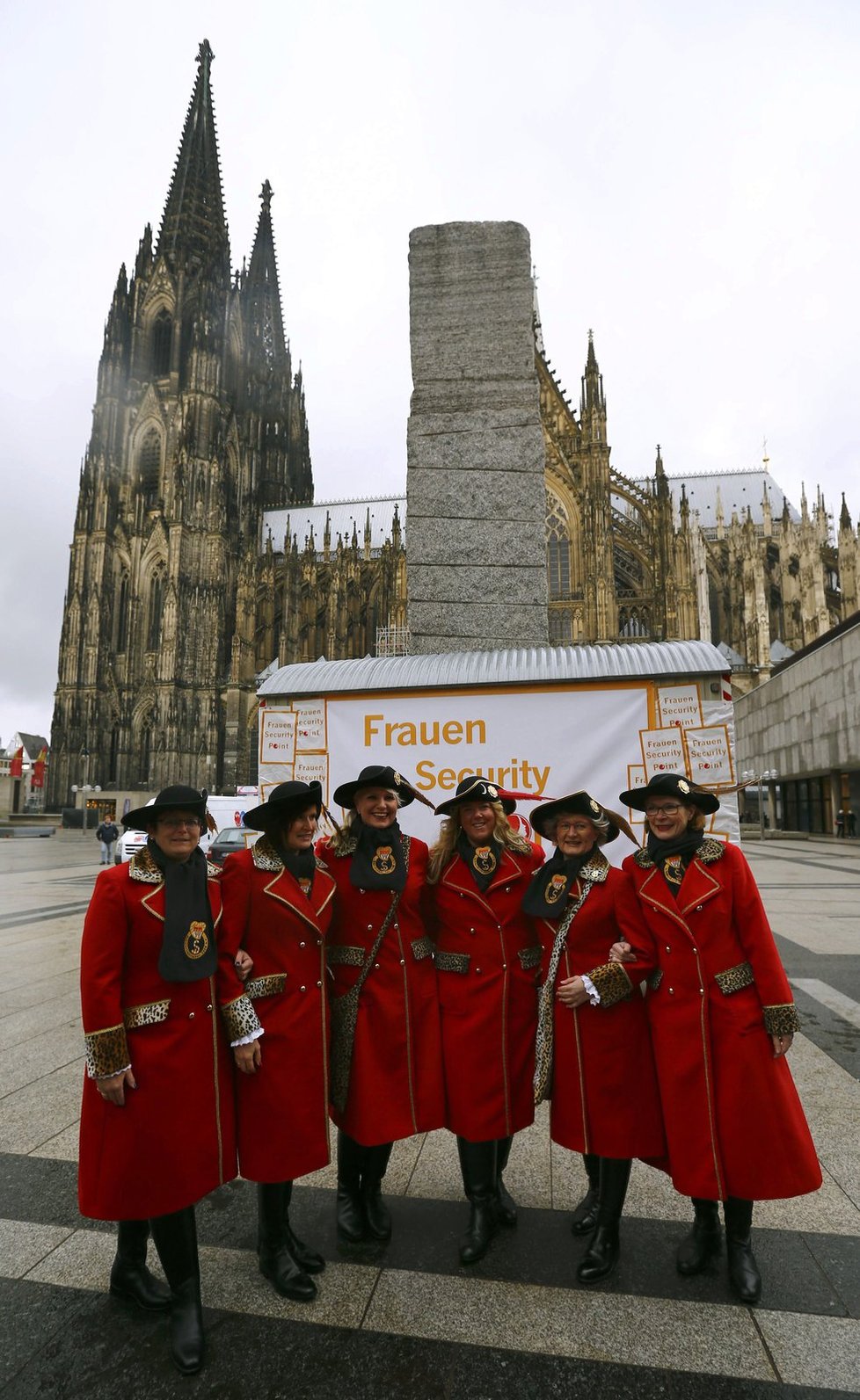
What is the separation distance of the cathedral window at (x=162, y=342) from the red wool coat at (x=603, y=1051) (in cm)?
5764

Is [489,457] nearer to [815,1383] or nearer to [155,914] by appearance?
[155,914]

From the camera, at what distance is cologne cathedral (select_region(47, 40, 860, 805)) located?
38.4 m

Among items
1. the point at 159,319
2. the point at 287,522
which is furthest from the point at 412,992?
the point at 159,319

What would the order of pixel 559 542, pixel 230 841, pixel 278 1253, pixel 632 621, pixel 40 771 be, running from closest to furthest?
pixel 278 1253, pixel 230 841, pixel 559 542, pixel 632 621, pixel 40 771

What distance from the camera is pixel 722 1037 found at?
249cm

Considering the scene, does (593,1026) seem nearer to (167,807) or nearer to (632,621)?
(167,807)

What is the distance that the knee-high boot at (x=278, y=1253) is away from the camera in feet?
7.81

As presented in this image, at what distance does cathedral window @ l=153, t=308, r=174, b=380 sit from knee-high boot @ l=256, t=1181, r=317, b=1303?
57793 millimetres

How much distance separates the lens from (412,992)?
9.11 feet

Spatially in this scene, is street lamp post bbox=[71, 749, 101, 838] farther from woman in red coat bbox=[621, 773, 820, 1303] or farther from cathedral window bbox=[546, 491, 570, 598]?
woman in red coat bbox=[621, 773, 820, 1303]

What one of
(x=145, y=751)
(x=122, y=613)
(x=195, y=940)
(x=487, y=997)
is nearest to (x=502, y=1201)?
(x=487, y=997)

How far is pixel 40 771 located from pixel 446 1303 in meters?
61.5

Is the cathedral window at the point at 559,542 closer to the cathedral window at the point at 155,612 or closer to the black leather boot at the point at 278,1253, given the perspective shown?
the cathedral window at the point at 155,612

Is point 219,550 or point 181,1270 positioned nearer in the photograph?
point 181,1270
